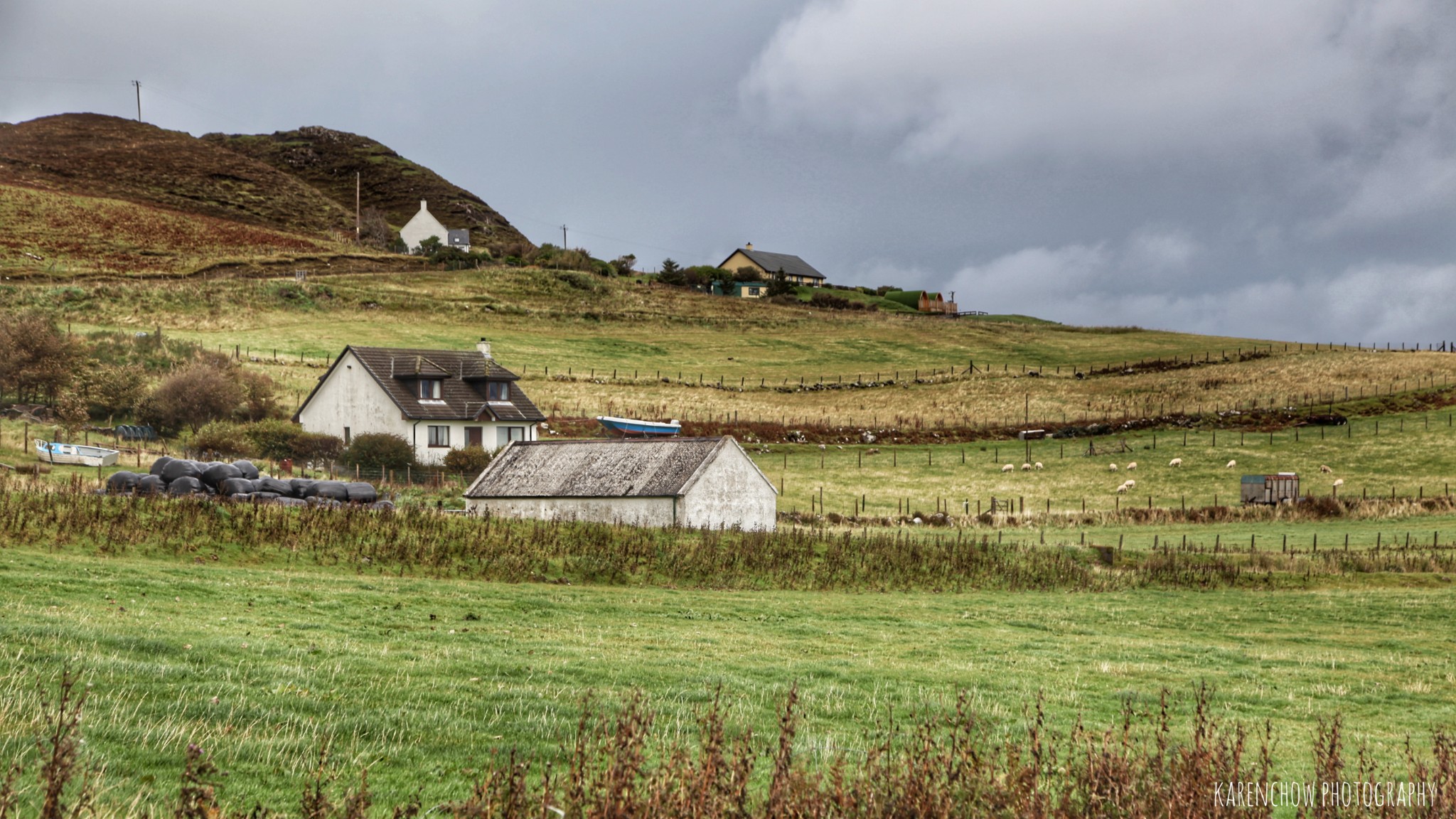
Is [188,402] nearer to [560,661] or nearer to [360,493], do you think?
[360,493]

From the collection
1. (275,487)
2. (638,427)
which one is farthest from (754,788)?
(638,427)

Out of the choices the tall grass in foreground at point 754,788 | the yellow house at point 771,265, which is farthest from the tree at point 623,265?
the tall grass in foreground at point 754,788

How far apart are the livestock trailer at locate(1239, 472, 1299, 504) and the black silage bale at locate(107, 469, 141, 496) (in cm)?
4963

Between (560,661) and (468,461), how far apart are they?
1709 inches

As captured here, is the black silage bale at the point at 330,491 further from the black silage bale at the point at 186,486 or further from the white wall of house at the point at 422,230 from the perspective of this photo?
the white wall of house at the point at 422,230

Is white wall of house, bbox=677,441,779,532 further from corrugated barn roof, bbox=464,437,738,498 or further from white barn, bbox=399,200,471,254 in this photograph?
white barn, bbox=399,200,471,254

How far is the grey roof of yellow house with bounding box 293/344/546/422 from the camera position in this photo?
64.6 meters

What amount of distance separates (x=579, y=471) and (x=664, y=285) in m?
109

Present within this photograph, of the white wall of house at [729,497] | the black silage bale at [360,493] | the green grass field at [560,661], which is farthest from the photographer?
the white wall of house at [729,497]

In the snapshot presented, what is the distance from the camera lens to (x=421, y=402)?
65.0 meters

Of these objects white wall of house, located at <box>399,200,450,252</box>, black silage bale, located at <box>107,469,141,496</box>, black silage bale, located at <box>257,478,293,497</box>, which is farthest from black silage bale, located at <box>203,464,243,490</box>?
white wall of house, located at <box>399,200,450,252</box>

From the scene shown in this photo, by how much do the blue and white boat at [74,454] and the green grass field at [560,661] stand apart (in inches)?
820

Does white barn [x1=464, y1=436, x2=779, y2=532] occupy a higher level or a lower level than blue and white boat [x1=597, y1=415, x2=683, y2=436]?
lower

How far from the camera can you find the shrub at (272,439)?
56.7m
